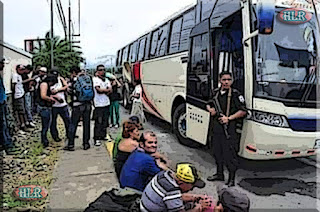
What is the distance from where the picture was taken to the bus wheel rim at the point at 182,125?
8203mm

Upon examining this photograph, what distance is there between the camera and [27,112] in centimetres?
959

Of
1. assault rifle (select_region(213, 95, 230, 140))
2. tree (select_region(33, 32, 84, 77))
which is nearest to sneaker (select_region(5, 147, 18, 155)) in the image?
assault rifle (select_region(213, 95, 230, 140))

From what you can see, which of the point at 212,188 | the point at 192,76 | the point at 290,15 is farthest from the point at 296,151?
the point at 192,76

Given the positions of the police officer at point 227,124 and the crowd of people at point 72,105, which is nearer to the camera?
the police officer at point 227,124

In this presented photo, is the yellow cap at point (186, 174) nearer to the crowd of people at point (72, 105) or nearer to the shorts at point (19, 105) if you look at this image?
the crowd of people at point (72, 105)

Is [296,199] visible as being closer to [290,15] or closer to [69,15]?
[290,15]

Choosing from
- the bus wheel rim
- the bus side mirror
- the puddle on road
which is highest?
the bus side mirror

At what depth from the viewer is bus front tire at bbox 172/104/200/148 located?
825 cm

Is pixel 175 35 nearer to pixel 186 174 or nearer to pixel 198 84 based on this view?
pixel 198 84

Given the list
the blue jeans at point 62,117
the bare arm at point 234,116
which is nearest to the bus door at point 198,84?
the bare arm at point 234,116

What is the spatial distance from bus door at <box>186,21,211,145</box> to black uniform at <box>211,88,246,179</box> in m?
0.83

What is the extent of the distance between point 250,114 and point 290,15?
1548 millimetres

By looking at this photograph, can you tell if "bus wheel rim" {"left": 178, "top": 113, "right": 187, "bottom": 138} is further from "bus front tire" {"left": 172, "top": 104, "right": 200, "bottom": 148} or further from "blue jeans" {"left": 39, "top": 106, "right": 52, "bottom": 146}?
"blue jeans" {"left": 39, "top": 106, "right": 52, "bottom": 146}

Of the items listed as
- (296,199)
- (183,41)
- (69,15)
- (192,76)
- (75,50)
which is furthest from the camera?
(75,50)
